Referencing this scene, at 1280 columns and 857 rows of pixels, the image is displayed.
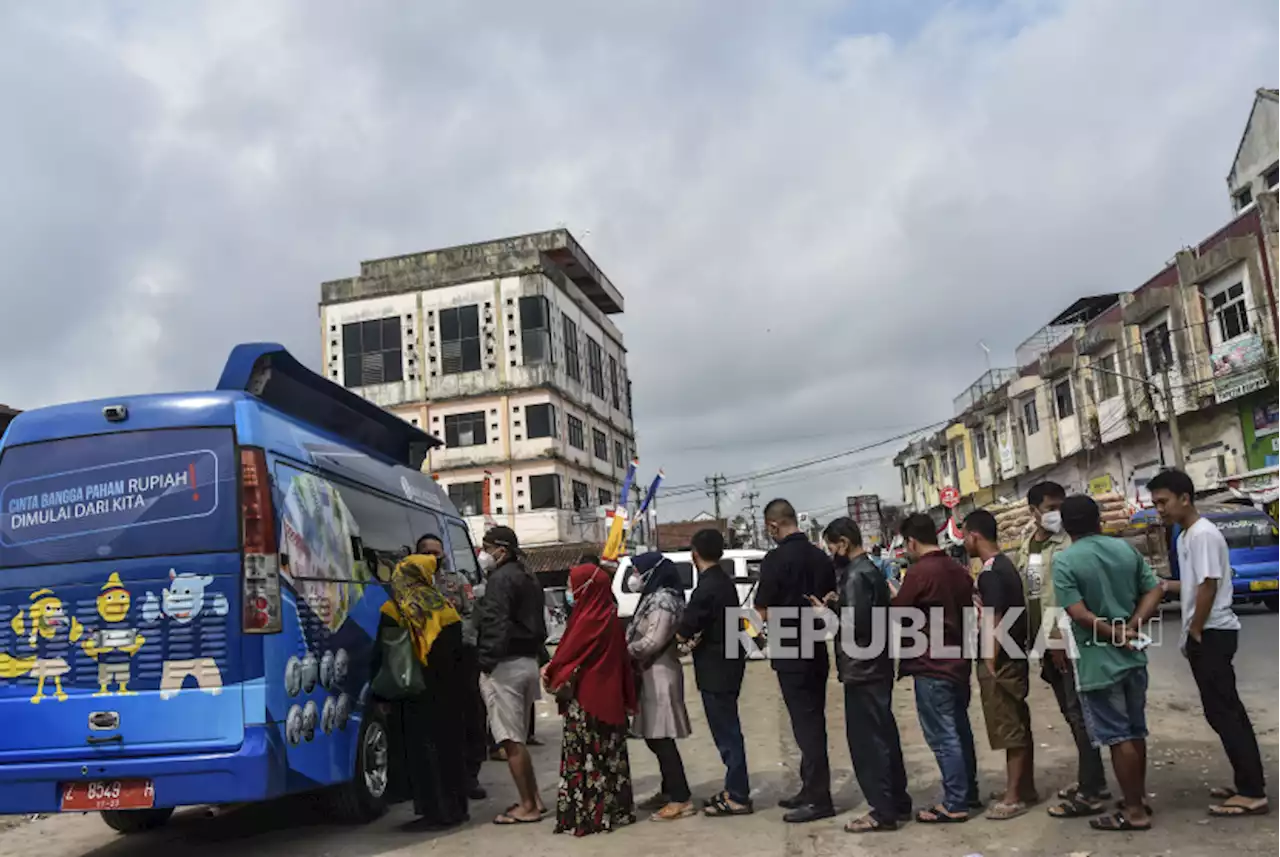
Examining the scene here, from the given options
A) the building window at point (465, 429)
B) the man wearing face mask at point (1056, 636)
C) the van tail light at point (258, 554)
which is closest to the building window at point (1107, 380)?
the building window at point (465, 429)

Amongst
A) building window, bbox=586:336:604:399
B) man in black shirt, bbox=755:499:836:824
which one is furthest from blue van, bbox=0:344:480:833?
building window, bbox=586:336:604:399

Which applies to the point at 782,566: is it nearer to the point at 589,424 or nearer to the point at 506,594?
the point at 506,594

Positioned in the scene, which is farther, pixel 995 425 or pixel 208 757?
pixel 995 425

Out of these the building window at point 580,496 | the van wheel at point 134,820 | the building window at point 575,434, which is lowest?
the van wheel at point 134,820

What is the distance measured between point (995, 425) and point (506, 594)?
40573 mm

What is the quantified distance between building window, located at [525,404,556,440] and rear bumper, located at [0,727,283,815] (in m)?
32.6

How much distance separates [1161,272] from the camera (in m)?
28.6

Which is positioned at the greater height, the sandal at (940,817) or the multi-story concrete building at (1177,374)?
the multi-story concrete building at (1177,374)

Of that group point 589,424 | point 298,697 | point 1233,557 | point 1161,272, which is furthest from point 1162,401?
point 298,697

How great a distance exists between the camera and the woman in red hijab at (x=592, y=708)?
20.0 feet

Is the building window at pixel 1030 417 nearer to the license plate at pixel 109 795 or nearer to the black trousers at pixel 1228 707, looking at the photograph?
the black trousers at pixel 1228 707

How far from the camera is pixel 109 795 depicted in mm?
5113

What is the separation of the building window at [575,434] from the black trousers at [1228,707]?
3487 cm

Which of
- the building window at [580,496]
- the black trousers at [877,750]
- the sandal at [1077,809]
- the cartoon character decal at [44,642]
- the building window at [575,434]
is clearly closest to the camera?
the cartoon character decal at [44,642]
